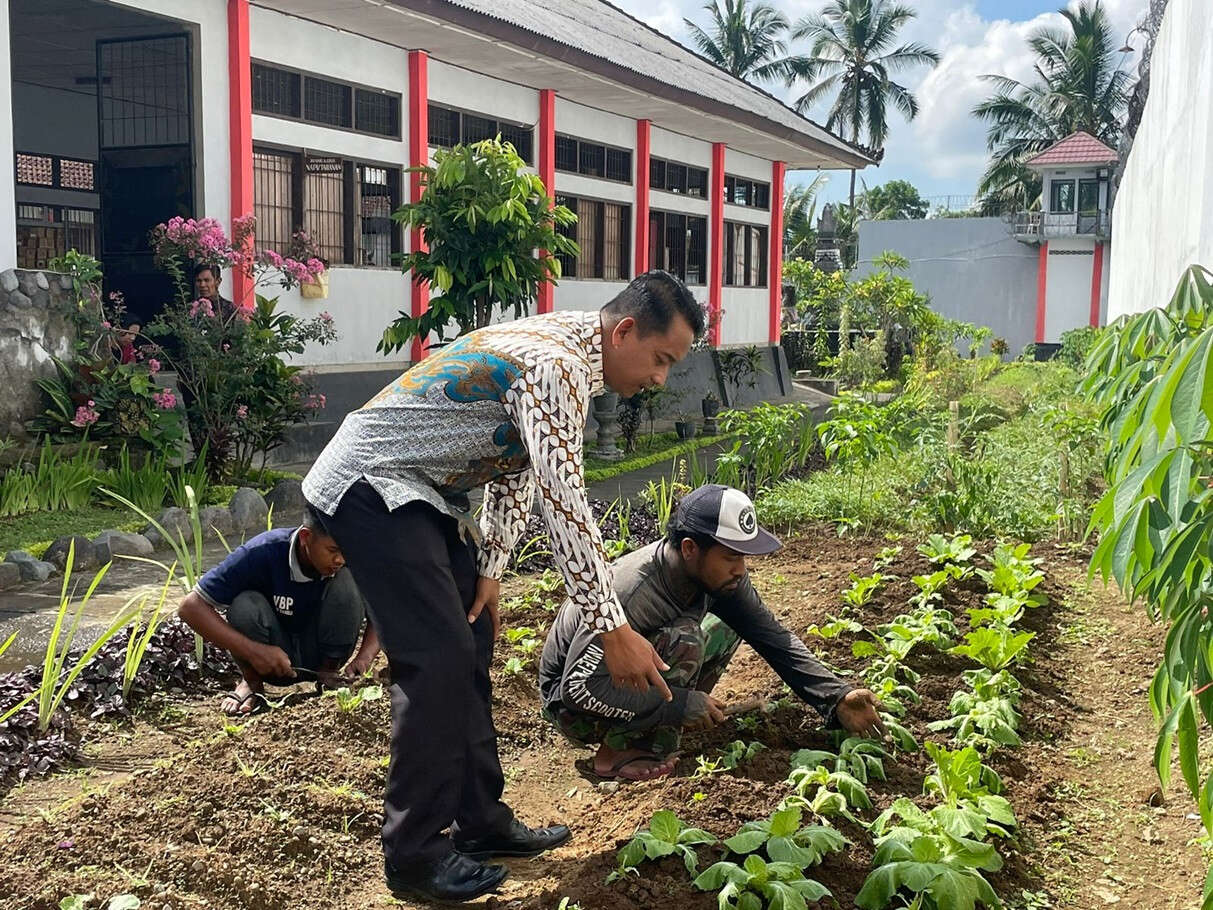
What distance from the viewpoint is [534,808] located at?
13.5 feet

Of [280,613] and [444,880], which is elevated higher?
[280,613]

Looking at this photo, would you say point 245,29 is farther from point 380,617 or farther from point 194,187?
point 380,617

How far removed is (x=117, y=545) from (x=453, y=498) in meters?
4.73

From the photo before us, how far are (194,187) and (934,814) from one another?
371 inches

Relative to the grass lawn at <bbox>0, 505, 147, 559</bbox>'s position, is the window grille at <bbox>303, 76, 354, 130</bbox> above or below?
above

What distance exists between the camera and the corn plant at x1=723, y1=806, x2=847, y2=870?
3078 millimetres

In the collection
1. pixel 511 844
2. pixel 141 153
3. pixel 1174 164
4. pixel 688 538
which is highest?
pixel 141 153

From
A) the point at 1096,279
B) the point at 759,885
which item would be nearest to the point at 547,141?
the point at 759,885

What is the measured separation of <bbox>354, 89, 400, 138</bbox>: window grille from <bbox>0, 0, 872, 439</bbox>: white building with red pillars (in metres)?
0.02

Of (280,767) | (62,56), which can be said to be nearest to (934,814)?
(280,767)

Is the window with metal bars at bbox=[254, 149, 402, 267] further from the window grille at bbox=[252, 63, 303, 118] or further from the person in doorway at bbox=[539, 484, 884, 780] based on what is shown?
the person in doorway at bbox=[539, 484, 884, 780]

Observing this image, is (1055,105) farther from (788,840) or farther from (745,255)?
(788,840)

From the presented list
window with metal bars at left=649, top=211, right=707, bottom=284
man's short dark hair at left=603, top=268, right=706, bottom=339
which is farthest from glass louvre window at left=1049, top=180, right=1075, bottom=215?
man's short dark hair at left=603, top=268, right=706, bottom=339

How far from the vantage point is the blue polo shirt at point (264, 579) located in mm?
4406
